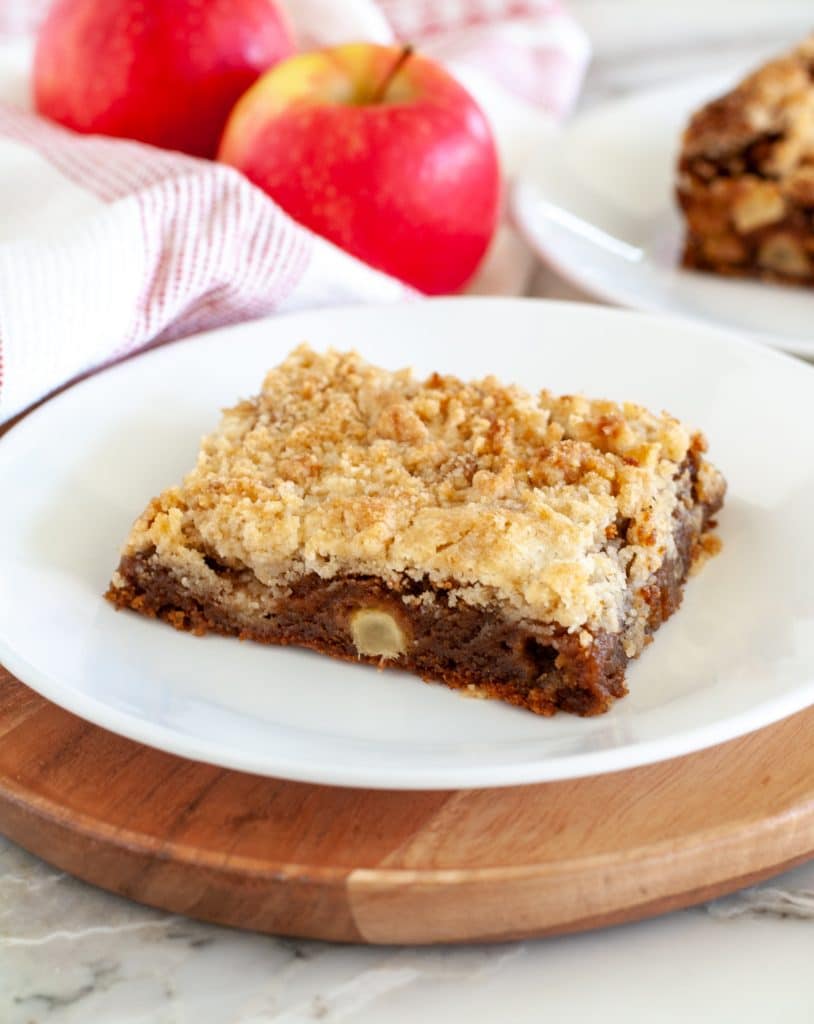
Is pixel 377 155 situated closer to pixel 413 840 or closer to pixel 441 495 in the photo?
pixel 441 495

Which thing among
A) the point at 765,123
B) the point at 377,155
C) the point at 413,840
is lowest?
the point at 413,840

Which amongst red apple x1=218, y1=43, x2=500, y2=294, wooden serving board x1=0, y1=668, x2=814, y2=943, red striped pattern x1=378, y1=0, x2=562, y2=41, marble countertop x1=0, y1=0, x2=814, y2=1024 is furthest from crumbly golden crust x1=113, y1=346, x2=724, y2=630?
red striped pattern x1=378, y1=0, x2=562, y2=41

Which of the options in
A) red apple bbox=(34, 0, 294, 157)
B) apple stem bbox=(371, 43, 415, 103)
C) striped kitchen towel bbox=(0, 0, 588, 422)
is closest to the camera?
striped kitchen towel bbox=(0, 0, 588, 422)

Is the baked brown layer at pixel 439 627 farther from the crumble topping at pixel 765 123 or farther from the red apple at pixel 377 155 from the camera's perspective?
the crumble topping at pixel 765 123

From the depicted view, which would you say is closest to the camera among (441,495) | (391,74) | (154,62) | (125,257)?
(441,495)

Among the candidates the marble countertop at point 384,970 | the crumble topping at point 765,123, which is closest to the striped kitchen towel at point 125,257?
the crumble topping at point 765,123

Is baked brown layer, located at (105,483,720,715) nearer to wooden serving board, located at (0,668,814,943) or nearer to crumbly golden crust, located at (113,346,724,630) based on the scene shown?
crumbly golden crust, located at (113,346,724,630)

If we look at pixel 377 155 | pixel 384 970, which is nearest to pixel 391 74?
pixel 377 155
